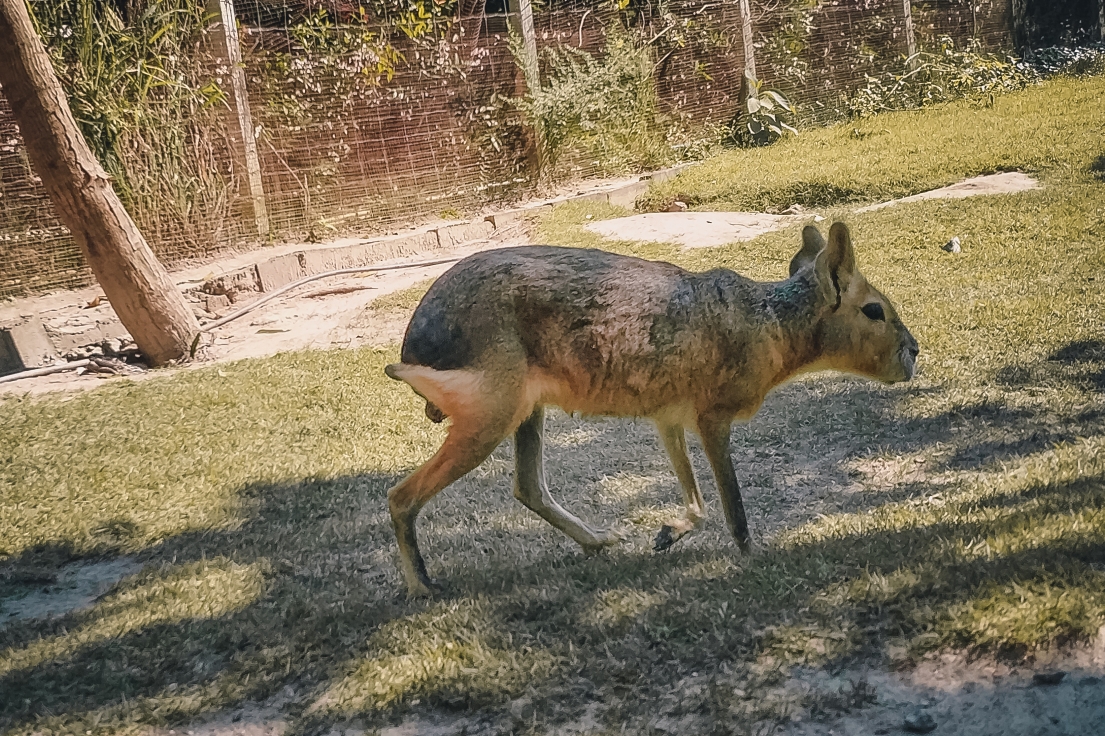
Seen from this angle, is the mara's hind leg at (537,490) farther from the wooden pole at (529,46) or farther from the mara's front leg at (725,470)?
the wooden pole at (529,46)

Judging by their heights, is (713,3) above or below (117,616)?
above

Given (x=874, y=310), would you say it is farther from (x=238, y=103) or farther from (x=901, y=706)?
(x=238, y=103)

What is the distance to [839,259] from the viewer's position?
11.3 feet

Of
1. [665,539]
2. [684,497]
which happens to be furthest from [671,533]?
[684,497]

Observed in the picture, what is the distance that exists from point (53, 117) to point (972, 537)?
6.68 metres

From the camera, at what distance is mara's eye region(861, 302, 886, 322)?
11.8ft

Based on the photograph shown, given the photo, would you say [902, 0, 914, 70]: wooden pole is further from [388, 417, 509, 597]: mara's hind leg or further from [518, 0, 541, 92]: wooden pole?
[388, 417, 509, 597]: mara's hind leg

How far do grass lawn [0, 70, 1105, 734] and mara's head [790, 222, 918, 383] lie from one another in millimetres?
558

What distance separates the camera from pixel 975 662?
2498 mm

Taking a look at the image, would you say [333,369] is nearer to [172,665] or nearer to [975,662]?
[172,665]

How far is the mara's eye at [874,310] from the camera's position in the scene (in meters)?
3.58

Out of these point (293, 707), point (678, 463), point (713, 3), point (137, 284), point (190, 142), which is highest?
point (713, 3)

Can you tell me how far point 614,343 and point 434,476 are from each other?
2.50 ft

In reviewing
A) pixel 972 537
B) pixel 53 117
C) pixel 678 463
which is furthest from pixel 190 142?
pixel 972 537
